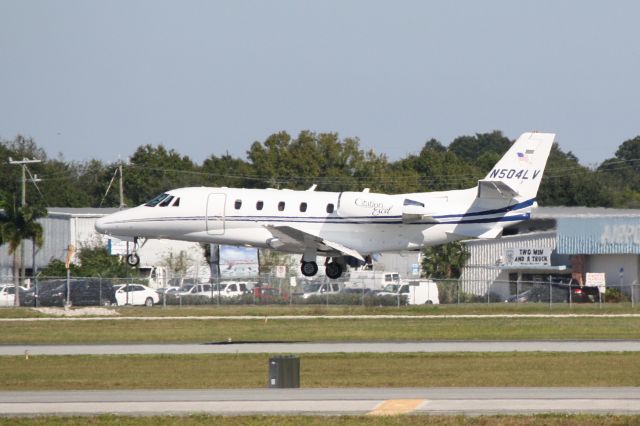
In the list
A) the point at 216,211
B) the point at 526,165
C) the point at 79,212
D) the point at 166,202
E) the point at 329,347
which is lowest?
the point at 329,347

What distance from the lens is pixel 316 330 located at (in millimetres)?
39219

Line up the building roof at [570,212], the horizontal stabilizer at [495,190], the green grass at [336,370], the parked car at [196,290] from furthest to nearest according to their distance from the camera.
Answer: the building roof at [570,212] → the parked car at [196,290] → the horizontal stabilizer at [495,190] → the green grass at [336,370]

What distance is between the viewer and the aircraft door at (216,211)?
43.5 metres

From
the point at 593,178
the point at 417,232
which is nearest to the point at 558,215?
the point at 593,178

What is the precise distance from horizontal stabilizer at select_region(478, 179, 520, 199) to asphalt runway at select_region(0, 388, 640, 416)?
19902mm

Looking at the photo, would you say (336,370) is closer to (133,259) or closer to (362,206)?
(362,206)

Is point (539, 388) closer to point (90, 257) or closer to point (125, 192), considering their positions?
point (90, 257)

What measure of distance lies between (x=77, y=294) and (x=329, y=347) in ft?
78.6

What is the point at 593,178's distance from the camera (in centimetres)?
10288

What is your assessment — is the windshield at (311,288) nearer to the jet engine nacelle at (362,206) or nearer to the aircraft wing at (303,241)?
the aircraft wing at (303,241)

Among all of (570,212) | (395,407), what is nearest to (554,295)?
(570,212)

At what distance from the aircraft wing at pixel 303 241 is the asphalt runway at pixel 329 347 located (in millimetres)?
8129

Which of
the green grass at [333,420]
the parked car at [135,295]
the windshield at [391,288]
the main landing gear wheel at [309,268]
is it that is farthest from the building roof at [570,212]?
the green grass at [333,420]

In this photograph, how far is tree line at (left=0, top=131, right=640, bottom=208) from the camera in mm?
101750
